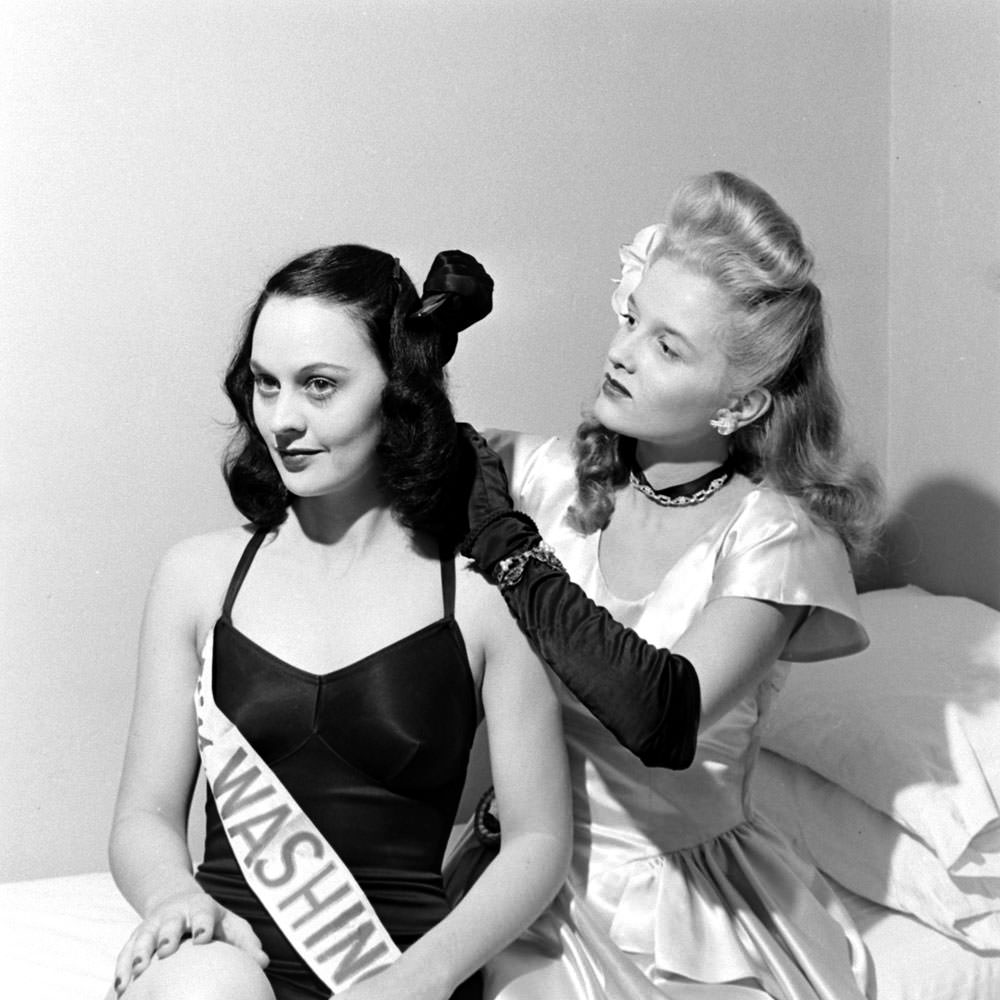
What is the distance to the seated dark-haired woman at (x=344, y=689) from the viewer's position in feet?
5.07

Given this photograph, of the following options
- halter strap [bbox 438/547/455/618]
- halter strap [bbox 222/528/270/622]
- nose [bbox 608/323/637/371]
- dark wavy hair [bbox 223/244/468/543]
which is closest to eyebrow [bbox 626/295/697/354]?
nose [bbox 608/323/637/371]

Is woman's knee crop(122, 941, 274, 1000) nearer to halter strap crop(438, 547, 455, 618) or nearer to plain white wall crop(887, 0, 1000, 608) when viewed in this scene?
halter strap crop(438, 547, 455, 618)

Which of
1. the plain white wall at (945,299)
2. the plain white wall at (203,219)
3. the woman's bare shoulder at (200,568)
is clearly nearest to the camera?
the woman's bare shoulder at (200,568)

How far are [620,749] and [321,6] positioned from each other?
117 cm

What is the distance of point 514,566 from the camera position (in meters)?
1.58

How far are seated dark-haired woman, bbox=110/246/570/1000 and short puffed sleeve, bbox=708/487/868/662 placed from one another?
0.95ft

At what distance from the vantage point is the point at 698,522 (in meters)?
1.83

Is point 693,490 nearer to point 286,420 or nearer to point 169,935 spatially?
point 286,420

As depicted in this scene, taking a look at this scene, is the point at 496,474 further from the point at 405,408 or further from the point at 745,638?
the point at 745,638

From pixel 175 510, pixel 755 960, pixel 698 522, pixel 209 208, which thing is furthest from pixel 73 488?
pixel 755 960

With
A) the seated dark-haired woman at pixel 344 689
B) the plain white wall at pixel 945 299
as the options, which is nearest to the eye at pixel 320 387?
the seated dark-haired woman at pixel 344 689

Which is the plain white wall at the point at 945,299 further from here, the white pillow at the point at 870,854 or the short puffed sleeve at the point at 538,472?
the short puffed sleeve at the point at 538,472

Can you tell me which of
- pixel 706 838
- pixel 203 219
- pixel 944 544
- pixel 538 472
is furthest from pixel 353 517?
pixel 944 544

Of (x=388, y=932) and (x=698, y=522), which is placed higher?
(x=698, y=522)
